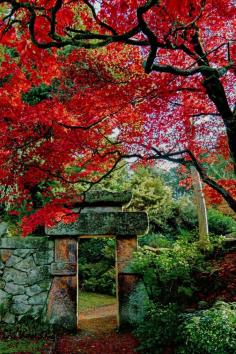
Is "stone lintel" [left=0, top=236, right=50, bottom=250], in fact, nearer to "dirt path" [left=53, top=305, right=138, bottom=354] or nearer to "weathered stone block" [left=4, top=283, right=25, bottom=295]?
"weathered stone block" [left=4, top=283, right=25, bottom=295]

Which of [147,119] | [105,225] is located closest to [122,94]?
[147,119]

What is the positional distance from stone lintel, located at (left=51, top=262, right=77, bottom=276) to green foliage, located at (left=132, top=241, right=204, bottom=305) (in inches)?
51.2

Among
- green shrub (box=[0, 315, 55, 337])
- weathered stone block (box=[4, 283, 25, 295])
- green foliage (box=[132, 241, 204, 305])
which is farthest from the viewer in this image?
weathered stone block (box=[4, 283, 25, 295])

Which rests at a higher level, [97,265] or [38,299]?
[97,265]

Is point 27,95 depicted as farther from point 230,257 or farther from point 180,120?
point 230,257

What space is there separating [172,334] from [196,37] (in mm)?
4558

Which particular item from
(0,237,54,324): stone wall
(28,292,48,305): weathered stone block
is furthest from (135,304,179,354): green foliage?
(0,237,54,324): stone wall

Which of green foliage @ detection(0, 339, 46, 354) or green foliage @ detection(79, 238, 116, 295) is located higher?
green foliage @ detection(79, 238, 116, 295)

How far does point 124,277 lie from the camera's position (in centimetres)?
768

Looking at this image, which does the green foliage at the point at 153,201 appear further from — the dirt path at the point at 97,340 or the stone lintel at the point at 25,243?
the stone lintel at the point at 25,243

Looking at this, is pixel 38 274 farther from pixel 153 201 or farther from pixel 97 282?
pixel 153 201

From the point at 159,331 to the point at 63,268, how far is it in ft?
8.81

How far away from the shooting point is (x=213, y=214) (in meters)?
14.2

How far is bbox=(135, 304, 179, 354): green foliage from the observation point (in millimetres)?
A: 5566
